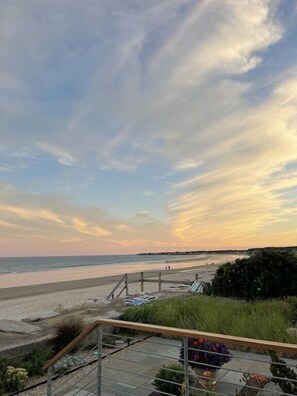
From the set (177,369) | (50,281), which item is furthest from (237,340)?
(50,281)

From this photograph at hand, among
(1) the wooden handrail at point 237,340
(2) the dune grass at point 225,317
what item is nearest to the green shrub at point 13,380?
(1) the wooden handrail at point 237,340

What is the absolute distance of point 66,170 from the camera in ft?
55.3

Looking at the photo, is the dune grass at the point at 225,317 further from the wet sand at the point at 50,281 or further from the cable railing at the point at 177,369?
the wet sand at the point at 50,281

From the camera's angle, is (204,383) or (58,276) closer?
(204,383)

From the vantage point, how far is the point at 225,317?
7355 millimetres

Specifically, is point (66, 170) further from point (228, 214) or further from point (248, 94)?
point (228, 214)

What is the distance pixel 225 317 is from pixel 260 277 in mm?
5053

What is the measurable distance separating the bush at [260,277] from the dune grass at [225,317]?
3034 mm

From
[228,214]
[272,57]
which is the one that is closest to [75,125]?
[272,57]

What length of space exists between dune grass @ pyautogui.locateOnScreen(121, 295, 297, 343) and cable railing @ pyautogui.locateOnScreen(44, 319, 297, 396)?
1.15 feet

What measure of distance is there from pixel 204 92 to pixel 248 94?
1.26m

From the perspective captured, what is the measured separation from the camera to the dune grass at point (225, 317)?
6.46 metres

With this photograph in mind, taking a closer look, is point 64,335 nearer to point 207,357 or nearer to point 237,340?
point 207,357

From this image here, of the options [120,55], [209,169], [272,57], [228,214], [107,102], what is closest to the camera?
[272,57]
